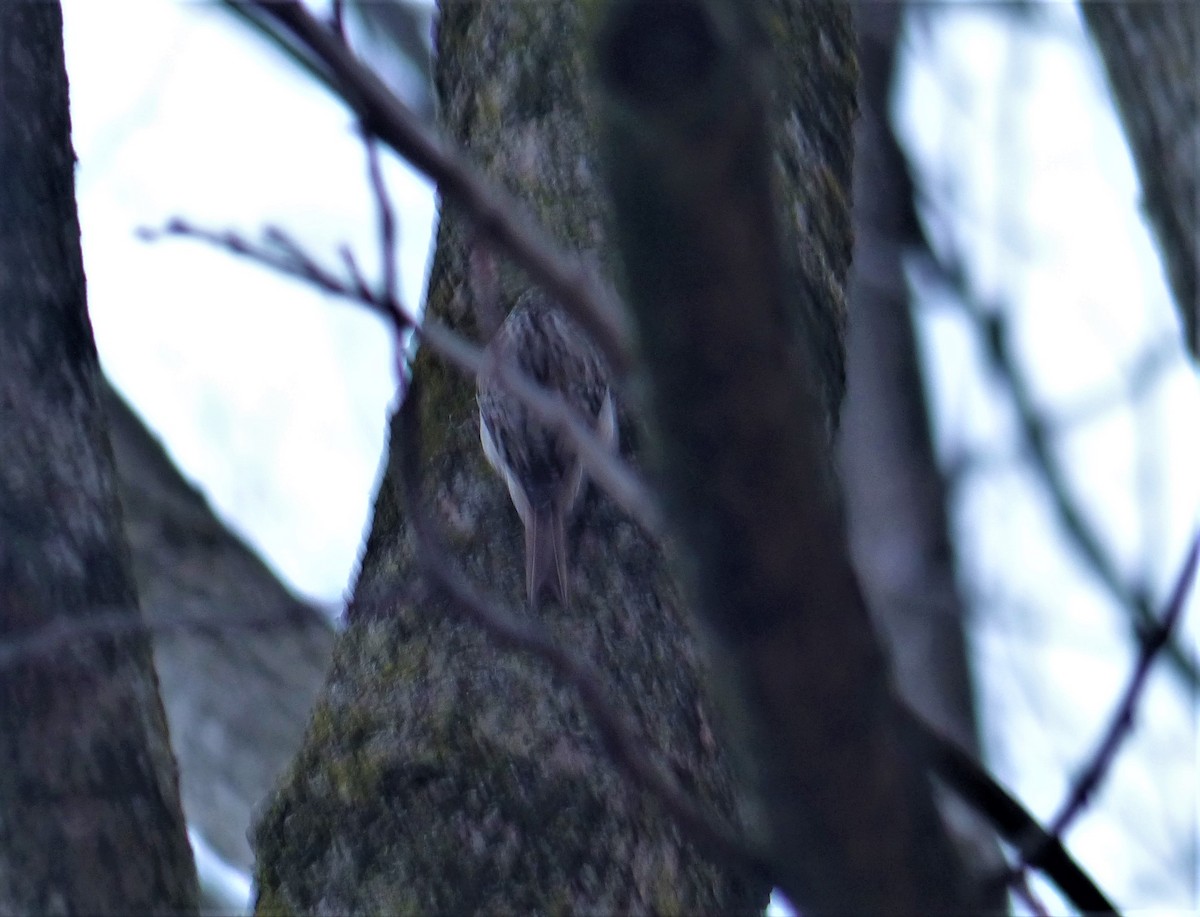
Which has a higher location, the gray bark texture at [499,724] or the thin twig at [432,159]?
the thin twig at [432,159]

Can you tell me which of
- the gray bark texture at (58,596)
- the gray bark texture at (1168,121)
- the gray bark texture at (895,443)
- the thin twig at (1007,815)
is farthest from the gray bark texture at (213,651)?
the thin twig at (1007,815)

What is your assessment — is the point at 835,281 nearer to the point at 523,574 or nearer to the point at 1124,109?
the point at 523,574

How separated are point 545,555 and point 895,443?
393cm

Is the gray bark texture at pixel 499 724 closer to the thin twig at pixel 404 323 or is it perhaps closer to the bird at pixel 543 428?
the bird at pixel 543 428

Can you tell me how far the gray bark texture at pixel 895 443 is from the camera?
19.1 ft

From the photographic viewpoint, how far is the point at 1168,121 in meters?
3.28

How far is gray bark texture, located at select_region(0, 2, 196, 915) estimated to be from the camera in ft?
7.25

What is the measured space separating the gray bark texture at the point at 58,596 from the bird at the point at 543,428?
0.61 meters

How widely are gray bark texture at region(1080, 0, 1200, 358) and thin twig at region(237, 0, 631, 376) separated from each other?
246cm

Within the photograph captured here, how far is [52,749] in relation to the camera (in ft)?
7.34

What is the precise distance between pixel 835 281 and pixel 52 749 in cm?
141

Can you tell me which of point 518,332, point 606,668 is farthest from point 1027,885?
point 518,332

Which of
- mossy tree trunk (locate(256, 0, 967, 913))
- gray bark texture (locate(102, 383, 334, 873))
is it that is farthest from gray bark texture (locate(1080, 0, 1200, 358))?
gray bark texture (locate(102, 383, 334, 873))

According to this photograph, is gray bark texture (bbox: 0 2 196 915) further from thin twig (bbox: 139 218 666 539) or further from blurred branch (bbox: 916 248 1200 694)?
blurred branch (bbox: 916 248 1200 694)
